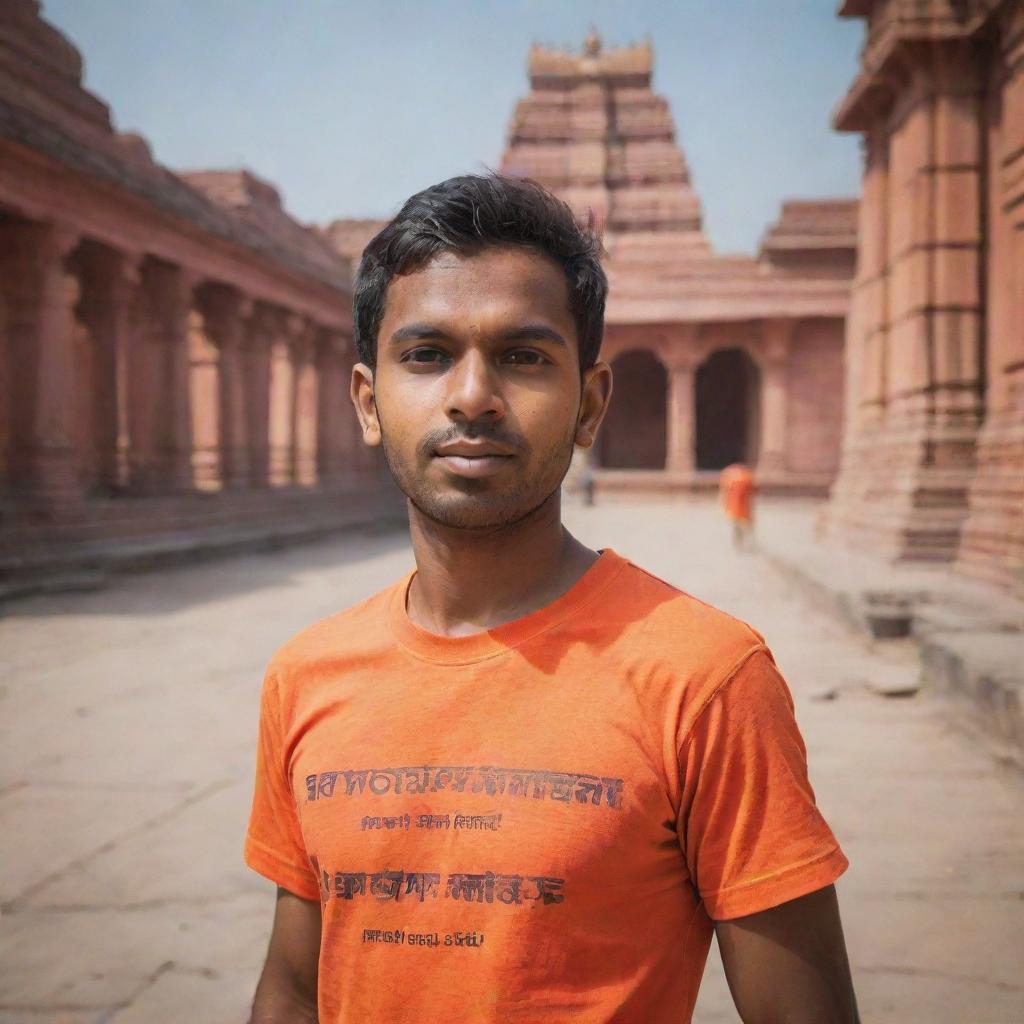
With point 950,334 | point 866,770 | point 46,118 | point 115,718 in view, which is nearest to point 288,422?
point 46,118

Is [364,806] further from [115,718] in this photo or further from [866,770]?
[115,718]

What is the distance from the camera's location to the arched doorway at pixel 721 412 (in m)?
28.6

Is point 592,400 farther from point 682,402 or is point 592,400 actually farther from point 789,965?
point 682,402

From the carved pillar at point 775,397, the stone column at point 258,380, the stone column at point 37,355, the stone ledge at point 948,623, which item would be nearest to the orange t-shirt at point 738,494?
the stone ledge at point 948,623

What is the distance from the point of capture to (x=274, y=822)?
4.07 ft

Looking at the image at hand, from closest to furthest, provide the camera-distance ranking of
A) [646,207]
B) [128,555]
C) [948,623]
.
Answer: [948,623]
[128,555]
[646,207]

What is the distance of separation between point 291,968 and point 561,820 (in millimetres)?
524

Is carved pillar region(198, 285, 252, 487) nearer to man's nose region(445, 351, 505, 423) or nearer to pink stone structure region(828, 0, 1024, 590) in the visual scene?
pink stone structure region(828, 0, 1024, 590)

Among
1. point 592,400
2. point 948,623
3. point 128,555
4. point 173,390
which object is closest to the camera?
point 592,400

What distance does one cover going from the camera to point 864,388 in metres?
9.42

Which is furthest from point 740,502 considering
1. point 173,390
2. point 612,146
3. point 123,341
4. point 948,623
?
point 612,146

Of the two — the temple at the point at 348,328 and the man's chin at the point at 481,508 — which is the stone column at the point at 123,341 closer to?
the temple at the point at 348,328

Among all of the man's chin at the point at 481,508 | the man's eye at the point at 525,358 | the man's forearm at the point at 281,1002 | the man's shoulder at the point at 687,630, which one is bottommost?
the man's forearm at the point at 281,1002

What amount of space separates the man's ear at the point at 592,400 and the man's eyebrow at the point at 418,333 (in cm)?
23
